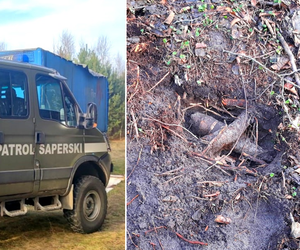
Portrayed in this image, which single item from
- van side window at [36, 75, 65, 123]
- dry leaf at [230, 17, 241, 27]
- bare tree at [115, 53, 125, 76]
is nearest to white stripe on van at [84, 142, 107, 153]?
van side window at [36, 75, 65, 123]

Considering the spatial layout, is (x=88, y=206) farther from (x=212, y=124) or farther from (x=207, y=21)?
(x=207, y=21)

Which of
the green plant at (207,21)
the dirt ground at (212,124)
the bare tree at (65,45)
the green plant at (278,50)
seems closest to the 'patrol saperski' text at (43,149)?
the bare tree at (65,45)

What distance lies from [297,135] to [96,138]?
→ 6.33ft

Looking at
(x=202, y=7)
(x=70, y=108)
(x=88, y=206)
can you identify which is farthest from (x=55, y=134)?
(x=202, y=7)

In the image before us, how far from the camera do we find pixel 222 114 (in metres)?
4.27

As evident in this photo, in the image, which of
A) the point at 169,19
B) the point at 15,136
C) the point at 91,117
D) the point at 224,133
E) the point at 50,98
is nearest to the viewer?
the point at 15,136

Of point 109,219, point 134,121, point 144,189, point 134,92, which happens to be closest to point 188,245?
point 144,189

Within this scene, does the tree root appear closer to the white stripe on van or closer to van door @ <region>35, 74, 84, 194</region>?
the white stripe on van

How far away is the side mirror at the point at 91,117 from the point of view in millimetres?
3188

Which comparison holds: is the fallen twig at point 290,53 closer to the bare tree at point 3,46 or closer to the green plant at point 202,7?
the green plant at point 202,7

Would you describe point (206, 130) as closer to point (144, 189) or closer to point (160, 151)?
point (160, 151)

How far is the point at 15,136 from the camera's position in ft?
9.41

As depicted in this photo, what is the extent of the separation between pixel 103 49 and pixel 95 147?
715 millimetres

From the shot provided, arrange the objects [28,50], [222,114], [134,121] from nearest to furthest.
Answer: [28,50], [134,121], [222,114]
